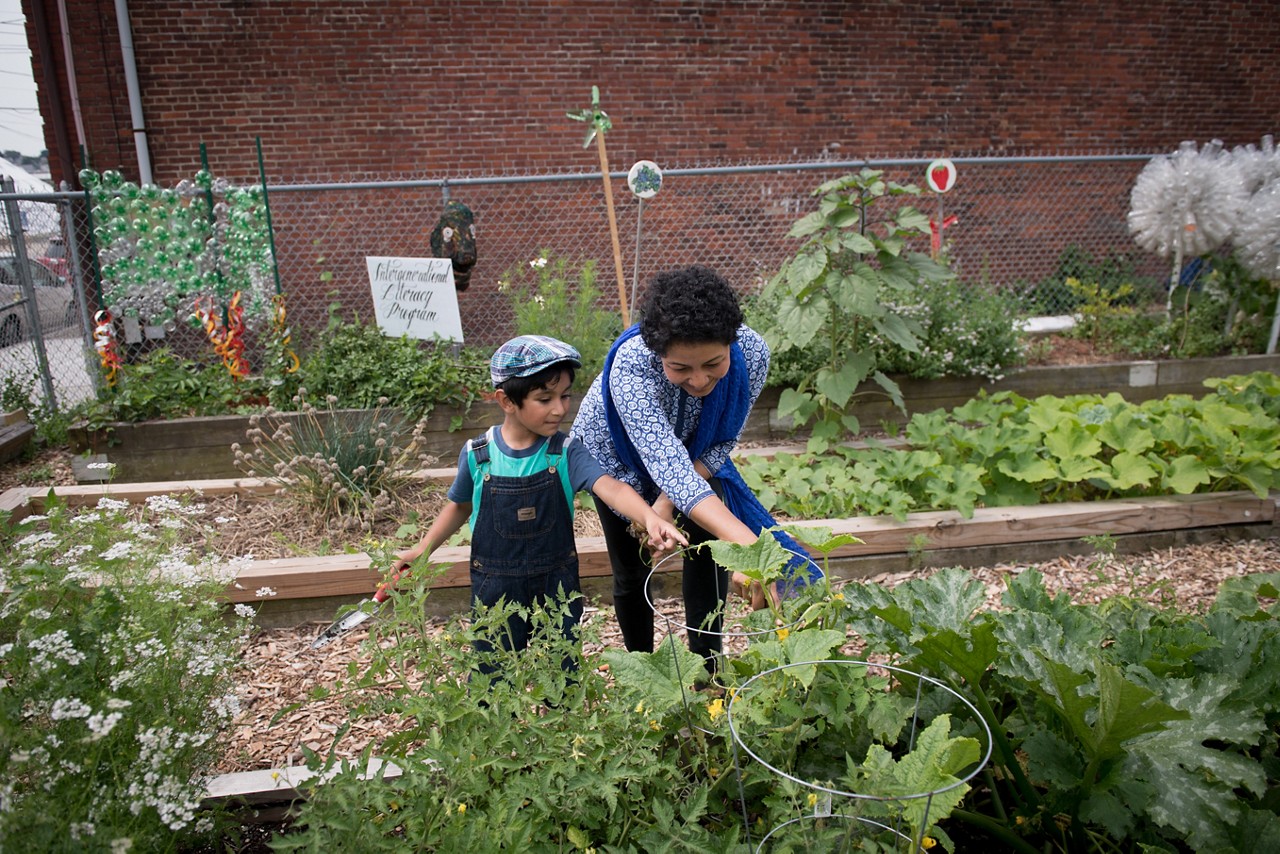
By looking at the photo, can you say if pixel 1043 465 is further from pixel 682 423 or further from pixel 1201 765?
pixel 1201 765

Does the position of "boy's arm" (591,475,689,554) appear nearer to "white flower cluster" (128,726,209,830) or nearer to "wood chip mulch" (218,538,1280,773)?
"wood chip mulch" (218,538,1280,773)

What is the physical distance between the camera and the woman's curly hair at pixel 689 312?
6.41 ft

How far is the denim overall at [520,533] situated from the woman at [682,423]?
22 centimetres

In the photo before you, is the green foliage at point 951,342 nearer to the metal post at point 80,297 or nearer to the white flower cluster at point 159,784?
the white flower cluster at point 159,784

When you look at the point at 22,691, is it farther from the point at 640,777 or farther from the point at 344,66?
the point at 344,66

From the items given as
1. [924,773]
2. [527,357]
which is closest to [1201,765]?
[924,773]

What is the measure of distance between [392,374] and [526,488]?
3.42 m

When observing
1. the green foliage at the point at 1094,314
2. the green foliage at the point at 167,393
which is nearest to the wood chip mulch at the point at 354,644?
the green foliage at the point at 167,393

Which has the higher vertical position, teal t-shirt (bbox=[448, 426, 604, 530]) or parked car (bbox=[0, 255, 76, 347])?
parked car (bbox=[0, 255, 76, 347])

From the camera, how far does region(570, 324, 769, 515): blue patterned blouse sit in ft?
7.00

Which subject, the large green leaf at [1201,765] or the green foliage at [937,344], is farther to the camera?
the green foliage at [937,344]

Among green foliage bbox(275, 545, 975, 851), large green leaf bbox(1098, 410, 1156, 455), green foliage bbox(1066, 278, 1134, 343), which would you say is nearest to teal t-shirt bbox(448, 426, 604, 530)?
green foliage bbox(275, 545, 975, 851)

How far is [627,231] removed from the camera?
9484 mm

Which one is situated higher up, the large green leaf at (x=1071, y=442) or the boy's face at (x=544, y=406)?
the boy's face at (x=544, y=406)
